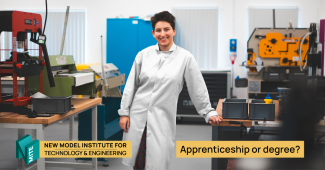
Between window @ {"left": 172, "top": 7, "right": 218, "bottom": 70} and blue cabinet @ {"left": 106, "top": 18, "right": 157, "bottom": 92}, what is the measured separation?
2.01ft

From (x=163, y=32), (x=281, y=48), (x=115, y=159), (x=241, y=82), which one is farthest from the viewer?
(x=241, y=82)

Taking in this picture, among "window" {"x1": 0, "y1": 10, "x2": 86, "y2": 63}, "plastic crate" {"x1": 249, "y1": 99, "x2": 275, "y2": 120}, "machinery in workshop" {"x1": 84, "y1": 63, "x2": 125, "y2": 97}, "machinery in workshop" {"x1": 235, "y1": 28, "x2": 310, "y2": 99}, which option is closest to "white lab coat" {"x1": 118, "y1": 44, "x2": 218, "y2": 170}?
"plastic crate" {"x1": 249, "y1": 99, "x2": 275, "y2": 120}

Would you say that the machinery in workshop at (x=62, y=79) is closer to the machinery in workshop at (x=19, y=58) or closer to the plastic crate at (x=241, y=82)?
the machinery in workshop at (x=19, y=58)

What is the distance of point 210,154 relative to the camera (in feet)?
6.59

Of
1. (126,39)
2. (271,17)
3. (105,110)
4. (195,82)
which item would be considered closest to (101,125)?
(105,110)

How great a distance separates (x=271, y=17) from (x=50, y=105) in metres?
4.30

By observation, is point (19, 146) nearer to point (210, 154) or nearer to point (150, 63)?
point (150, 63)

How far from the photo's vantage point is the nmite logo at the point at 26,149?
1.95 meters

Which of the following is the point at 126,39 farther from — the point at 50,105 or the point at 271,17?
the point at 50,105

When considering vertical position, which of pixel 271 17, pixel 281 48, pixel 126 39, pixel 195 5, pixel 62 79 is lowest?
pixel 62 79

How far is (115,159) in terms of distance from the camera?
354cm

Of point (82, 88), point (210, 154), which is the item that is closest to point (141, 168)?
point (210, 154)

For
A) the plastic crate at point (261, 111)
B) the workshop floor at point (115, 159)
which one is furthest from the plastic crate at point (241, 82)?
the plastic crate at point (261, 111)

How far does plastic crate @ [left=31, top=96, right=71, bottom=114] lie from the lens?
84.1 inches
